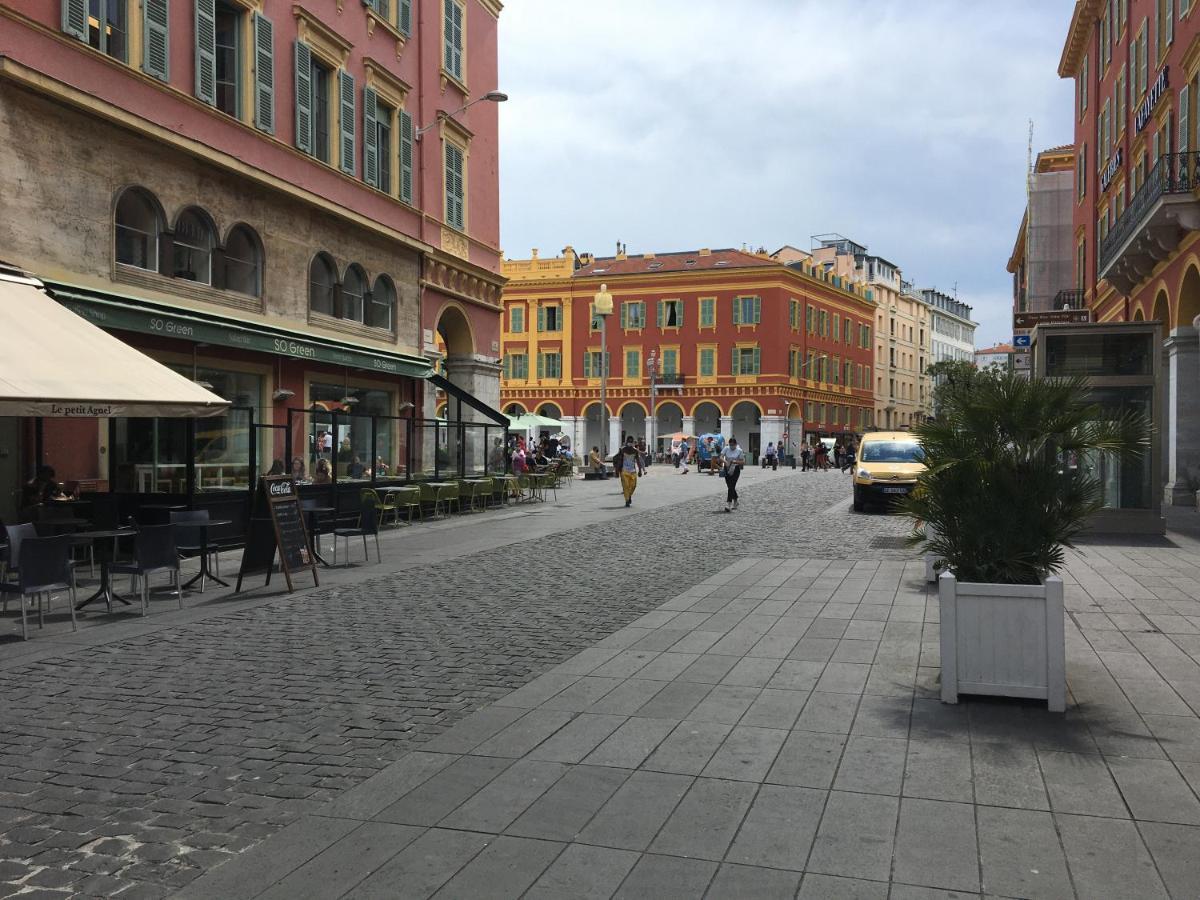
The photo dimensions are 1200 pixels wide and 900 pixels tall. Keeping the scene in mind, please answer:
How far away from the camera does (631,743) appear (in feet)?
16.8

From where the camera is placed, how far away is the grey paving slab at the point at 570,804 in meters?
4.00

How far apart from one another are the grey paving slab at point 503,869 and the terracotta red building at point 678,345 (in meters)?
62.3

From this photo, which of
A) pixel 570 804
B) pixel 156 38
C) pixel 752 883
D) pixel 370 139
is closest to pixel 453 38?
pixel 370 139

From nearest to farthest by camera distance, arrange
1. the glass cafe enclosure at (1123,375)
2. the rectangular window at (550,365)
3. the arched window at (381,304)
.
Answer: the glass cafe enclosure at (1123,375) → the arched window at (381,304) → the rectangular window at (550,365)

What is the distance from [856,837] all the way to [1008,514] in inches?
108

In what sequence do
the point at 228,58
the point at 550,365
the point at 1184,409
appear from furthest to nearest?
the point at 550,365
the point at 1184,409
the point at 228,58

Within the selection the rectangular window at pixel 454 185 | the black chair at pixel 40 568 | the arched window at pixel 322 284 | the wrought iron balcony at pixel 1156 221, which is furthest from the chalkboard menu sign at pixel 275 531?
the wrought iron balcony at pixel 1156 221

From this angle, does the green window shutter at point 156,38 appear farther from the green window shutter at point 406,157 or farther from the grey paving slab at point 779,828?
the grey paving slab at point 779,828

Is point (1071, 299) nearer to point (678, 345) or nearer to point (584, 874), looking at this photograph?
point (678, 345)

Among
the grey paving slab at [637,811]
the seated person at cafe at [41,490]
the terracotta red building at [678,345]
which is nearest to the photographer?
the grey paving slab at [637,811]

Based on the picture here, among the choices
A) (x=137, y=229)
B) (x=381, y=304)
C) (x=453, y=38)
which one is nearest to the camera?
(x=137, y=229)

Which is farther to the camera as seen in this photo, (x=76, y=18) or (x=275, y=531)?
(x=76, y=18)

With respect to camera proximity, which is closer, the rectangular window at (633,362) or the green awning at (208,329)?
the green awning at (208,329)

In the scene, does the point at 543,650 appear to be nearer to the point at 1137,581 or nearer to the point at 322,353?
the point at 1137,581
